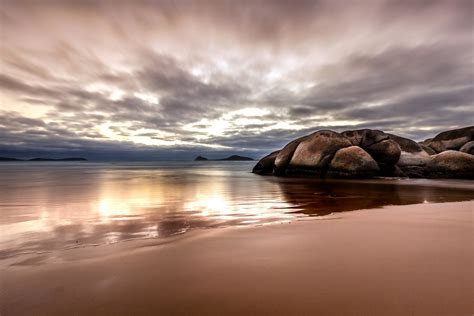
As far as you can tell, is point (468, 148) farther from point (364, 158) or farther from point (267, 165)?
point (267, 165)

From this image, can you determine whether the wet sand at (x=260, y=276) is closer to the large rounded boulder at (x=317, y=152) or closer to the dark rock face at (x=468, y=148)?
the large rounded boulder at (x=317, y=152)

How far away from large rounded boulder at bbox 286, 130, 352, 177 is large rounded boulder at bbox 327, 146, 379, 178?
1.81 ft

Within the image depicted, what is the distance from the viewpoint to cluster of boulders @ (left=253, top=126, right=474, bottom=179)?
53.6 ft

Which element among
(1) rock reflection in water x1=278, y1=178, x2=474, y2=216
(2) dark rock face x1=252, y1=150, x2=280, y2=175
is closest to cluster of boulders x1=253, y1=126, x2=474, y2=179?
(2) dark rock face x1=252, y1=150, x2=280, y2=175

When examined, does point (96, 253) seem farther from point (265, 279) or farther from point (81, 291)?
point (265, 279)

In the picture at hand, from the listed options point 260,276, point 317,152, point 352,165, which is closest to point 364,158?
point 352,165

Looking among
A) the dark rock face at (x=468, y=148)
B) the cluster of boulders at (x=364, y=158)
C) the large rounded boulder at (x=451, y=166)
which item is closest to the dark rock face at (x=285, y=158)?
the cluster of boulders at (x=364, y=158)

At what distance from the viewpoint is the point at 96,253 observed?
3336 mm

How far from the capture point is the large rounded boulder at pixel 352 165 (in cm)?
1622

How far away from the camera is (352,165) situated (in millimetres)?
16391

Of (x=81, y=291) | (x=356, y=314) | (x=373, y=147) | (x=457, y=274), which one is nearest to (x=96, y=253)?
(x=81, y=291)

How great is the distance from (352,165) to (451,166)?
630 centimetres

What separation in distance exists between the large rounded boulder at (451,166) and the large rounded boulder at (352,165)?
4083mm

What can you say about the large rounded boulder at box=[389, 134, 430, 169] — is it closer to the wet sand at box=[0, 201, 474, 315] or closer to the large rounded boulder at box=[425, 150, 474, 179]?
the large rounded boulder at box=[425, 150, 474, 179]
